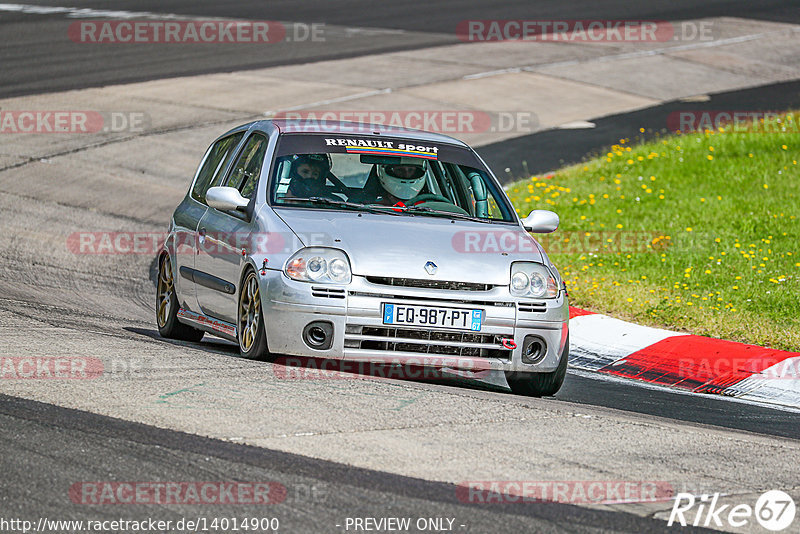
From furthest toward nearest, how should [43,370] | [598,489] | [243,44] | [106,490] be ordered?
[243,44] < [43,370] < [598,489] < [106,490]

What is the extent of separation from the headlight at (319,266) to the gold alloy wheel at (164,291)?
2.17 meters

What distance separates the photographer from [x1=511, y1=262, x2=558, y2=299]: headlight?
7.46 meters

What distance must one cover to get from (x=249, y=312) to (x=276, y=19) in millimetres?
23089

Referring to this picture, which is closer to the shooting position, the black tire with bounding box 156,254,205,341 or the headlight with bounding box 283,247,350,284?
the headlight with bounding box 283,247,350,284

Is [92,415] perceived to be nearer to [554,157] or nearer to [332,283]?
[332,283]

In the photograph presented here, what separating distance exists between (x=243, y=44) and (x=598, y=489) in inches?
887

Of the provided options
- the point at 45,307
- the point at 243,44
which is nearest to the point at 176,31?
the point at 243,44

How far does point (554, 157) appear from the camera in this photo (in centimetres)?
1812

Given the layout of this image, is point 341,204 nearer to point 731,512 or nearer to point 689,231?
point 731,512

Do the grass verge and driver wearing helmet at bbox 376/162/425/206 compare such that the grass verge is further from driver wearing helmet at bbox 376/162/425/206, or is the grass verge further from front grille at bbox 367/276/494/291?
front grille at bbox 367/276/494/291

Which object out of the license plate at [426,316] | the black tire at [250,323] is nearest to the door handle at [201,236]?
the black tire at [250,323]

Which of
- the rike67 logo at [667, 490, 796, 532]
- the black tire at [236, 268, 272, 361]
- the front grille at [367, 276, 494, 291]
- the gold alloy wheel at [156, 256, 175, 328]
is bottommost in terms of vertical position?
the gold alloy wheel at [156, 256, 175, 328]

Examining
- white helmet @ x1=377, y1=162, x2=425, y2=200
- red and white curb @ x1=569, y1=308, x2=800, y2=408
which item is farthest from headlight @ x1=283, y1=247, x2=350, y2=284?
red and white curb @ x1=569, y1=308, x2=800, y2=408

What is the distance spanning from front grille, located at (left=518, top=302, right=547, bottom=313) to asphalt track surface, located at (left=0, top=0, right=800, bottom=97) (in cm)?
1489
